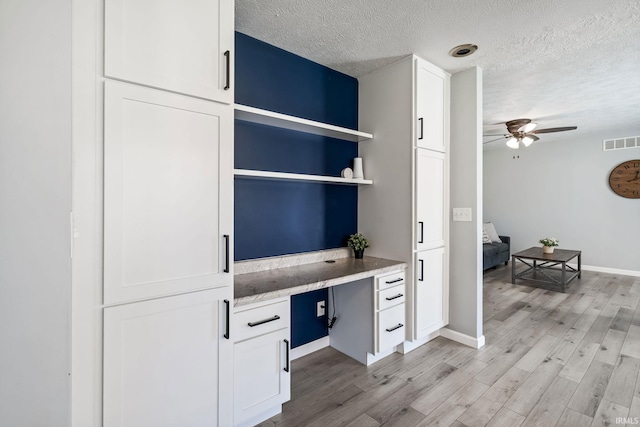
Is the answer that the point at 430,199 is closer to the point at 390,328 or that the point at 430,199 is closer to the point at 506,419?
the point at 390,328

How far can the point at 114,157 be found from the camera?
3.99 feet

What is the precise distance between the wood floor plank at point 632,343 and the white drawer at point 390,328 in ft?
6.45

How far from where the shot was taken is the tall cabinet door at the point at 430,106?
2510 mm

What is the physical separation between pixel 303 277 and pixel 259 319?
1.52ft

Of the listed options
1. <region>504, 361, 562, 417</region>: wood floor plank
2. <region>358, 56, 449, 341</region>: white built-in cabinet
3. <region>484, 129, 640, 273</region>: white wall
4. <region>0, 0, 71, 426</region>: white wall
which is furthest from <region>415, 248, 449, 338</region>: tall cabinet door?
<region>484, 129, 640, 273</region>: white wall

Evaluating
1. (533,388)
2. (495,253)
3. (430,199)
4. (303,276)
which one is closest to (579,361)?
(533,388)

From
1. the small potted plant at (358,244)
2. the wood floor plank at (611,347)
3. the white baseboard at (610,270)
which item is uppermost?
the small potted plant at (358,244)

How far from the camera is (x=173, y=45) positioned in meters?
1.37

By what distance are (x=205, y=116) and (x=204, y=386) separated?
1.33 meters

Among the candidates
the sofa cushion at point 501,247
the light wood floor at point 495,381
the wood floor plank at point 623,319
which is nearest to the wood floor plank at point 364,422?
the light wood floor at point 495,381

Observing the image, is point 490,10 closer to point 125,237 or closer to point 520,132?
point 125,237

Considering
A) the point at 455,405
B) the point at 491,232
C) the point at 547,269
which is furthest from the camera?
the point at 491,232

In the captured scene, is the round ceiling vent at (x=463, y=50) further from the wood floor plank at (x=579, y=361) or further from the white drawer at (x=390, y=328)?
the wood floor plank at (x=579, y=361)

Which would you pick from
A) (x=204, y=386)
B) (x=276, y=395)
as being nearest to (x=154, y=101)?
(x=204, y=386)
